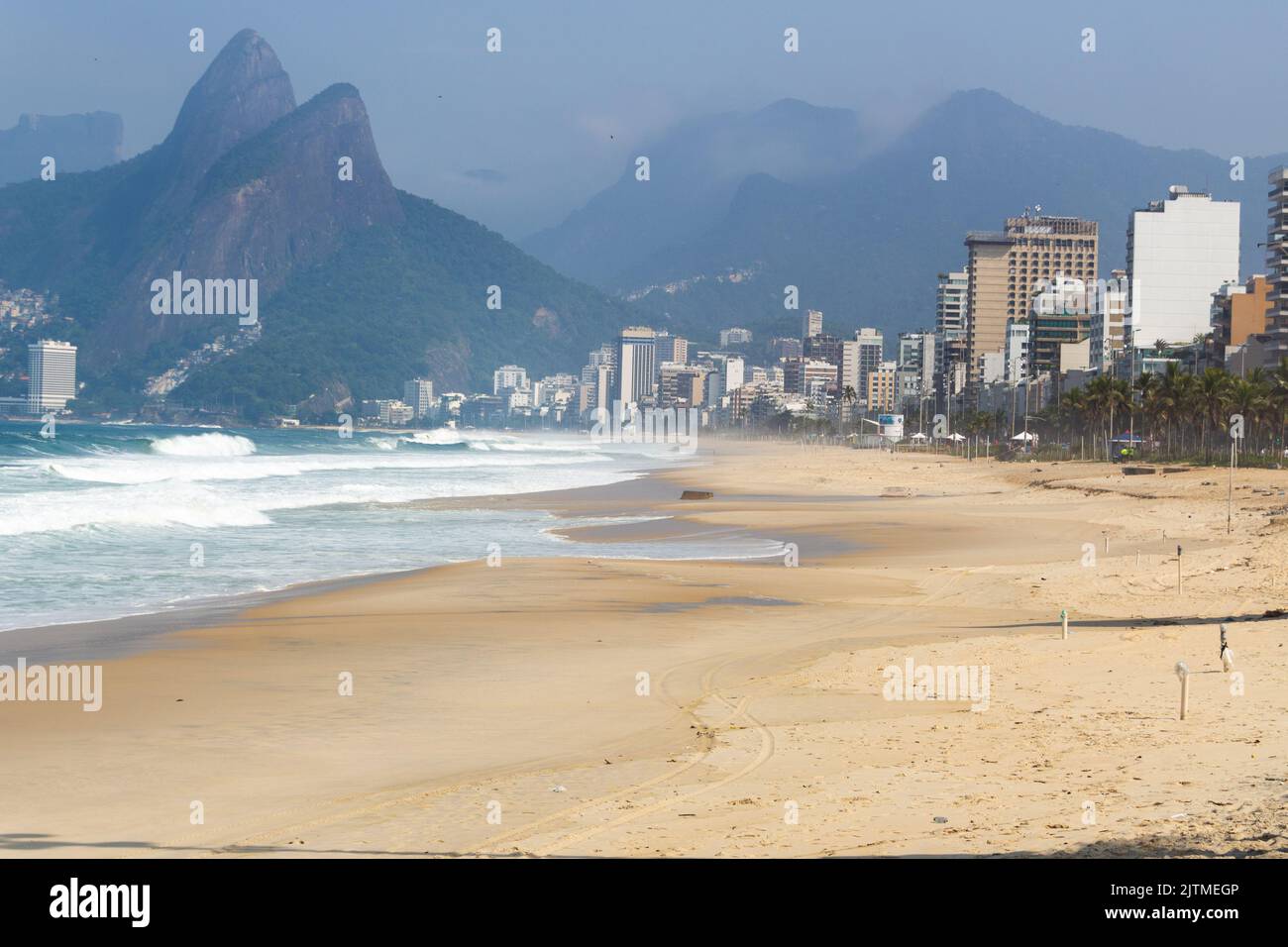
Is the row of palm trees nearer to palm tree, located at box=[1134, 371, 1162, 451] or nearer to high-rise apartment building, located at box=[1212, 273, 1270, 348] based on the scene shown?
palm tree, located at box=[1134, 371, 1162, 451]

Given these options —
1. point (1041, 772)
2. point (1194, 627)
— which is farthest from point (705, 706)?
point (1194, 627)

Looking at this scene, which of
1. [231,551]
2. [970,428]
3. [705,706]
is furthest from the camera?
[970,428]

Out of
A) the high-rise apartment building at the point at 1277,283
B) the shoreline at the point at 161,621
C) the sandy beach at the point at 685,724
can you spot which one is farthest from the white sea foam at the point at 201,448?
the sandy beach at the point at 685,724

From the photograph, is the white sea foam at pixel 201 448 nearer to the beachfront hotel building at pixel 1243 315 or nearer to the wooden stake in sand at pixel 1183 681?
the beachfront hotel building at pixel 1243 315

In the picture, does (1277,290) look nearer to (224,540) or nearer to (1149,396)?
(1149,396)

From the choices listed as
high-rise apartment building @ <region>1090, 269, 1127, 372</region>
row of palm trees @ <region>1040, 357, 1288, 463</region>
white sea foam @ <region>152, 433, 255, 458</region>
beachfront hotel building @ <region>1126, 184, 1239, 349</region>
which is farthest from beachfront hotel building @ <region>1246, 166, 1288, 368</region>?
white sea foam @ <region>152, 433, 255, 458</region>
